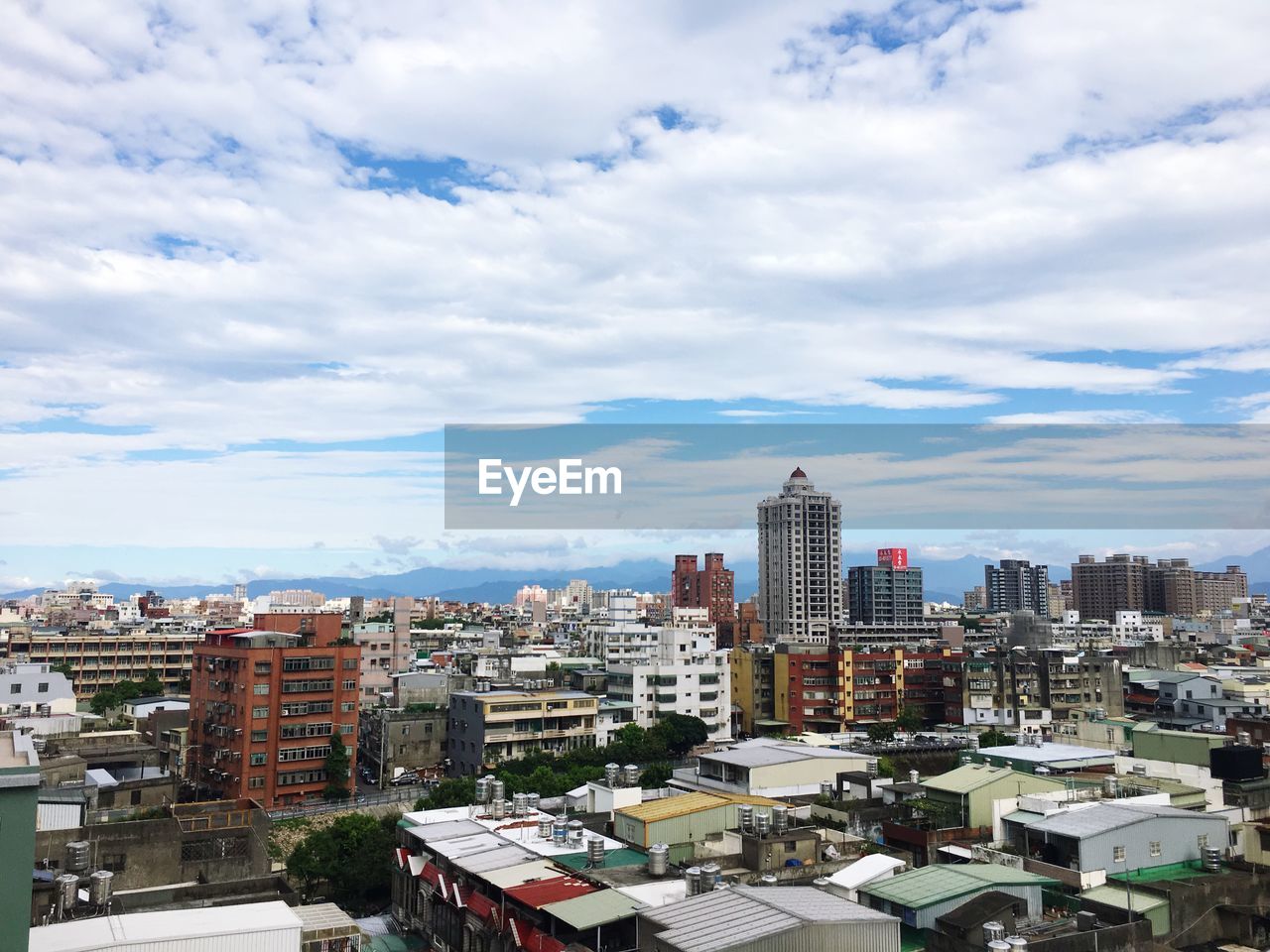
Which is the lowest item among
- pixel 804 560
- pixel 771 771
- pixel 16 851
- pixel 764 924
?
pixel 771 771

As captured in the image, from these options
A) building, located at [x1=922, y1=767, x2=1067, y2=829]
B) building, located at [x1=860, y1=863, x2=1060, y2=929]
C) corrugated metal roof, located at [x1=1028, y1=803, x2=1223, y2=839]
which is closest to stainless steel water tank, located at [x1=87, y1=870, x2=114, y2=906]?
building, located at [x1=860, y1=863, x2=1060, y2=929]

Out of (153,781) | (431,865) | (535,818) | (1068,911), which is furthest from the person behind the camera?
(153,781)

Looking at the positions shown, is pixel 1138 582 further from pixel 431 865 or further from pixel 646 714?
pixel 431 865

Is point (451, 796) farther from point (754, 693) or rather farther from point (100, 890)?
point (754, 693)

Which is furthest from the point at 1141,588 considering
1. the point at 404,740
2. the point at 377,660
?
the point at 404,740

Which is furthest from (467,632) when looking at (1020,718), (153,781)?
(153,781)

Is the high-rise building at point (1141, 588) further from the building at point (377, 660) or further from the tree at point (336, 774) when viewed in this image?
the tree at point (336, 774)

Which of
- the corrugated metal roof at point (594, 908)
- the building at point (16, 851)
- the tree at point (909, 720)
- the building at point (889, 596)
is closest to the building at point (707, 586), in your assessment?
the building at point (889, 596)

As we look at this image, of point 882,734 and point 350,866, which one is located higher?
point 882,734
